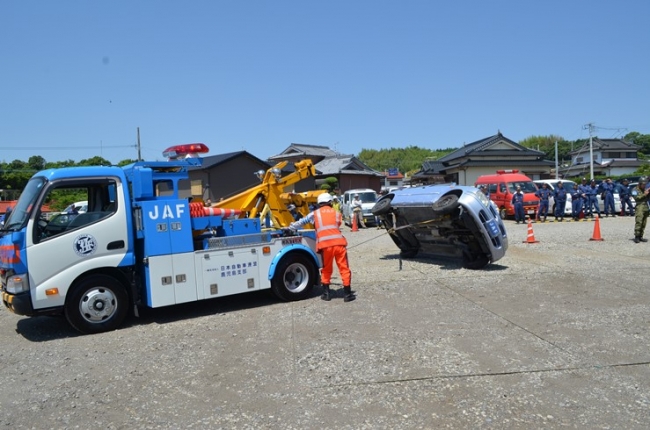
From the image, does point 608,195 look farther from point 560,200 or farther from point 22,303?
point 22,303

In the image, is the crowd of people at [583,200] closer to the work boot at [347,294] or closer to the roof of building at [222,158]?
the work boot at [347,294]

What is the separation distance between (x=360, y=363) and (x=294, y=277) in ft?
11.5

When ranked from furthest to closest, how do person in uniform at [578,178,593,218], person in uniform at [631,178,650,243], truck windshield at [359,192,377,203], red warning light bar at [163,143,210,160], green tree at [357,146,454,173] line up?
1. green tree at [357,146,454,173]
2. truck windshield at [359,192,377,203]
3. person in uniform at [578,178,593,218]
4. person in uniform at [631,178,650,243]
5. red warning light bar at [163,143,210,160]

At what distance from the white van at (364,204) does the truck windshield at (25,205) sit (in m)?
17.5

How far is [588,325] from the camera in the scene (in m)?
6.78

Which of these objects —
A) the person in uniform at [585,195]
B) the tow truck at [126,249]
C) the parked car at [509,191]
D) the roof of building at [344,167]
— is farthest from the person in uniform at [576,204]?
the roof of building at [344,167]

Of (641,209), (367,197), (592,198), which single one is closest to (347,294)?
(641,209)

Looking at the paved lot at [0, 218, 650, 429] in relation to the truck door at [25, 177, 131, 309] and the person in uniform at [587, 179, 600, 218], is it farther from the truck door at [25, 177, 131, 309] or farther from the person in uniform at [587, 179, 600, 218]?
the person in uniform at [587, 179, 600, 218]

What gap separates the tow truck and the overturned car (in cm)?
392

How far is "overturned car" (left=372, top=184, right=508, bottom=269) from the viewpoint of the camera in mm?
10742

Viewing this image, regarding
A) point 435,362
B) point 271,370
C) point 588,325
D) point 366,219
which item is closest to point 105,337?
point 271,370

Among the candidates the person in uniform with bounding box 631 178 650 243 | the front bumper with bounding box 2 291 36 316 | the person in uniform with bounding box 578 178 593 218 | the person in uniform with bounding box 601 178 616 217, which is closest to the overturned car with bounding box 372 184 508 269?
the person in uniform with bounding box 631 178 650 243

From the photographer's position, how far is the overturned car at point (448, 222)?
1074cm

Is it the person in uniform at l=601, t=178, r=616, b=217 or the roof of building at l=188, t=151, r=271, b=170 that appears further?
the roof of building at l=188, t=151, r=271, b=170
